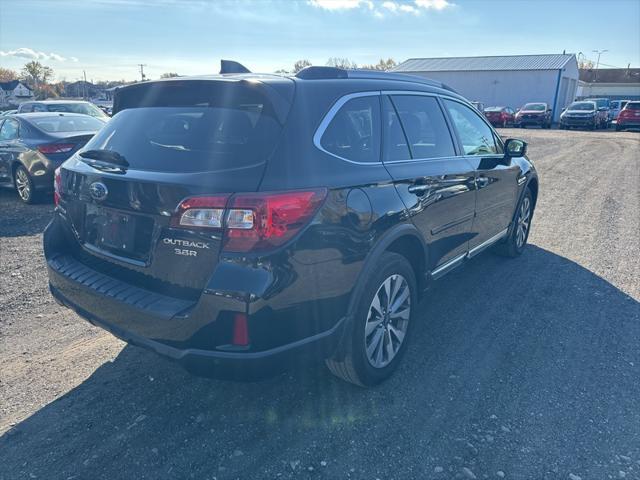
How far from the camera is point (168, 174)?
238cm

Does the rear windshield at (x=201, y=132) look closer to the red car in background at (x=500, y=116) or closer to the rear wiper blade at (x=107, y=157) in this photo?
the rear wiper blade at (x=107, y=157)

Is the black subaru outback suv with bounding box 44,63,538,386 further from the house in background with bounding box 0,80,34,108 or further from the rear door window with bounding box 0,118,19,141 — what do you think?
the house in background with bounding box 0,80,34,108

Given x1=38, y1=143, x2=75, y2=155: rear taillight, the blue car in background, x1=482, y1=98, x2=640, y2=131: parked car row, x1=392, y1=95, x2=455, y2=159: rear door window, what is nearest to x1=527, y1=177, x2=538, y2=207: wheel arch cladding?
x1=392, y1=95, x2=455, y2=159: rear door window

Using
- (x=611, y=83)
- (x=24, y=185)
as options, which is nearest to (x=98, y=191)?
(x=24, y=185)

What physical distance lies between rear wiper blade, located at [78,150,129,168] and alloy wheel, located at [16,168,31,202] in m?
5.99

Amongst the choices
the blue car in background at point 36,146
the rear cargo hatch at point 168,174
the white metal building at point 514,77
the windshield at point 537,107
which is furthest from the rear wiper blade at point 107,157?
the white metal building at point 514,77

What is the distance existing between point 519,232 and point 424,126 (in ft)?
8.82

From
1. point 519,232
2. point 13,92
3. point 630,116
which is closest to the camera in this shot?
point 519,232

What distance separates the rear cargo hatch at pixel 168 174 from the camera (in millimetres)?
2299

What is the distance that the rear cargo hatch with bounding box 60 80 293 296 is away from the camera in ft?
7.54

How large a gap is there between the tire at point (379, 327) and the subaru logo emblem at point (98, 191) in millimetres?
1544

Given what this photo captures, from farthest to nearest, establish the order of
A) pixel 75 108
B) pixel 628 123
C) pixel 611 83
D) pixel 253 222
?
pixel 611 83
pixel 628 123
pixel 75 108
pixel 253 222

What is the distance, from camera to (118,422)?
2742 millimetres

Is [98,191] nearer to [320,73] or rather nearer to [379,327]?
[320,73]
